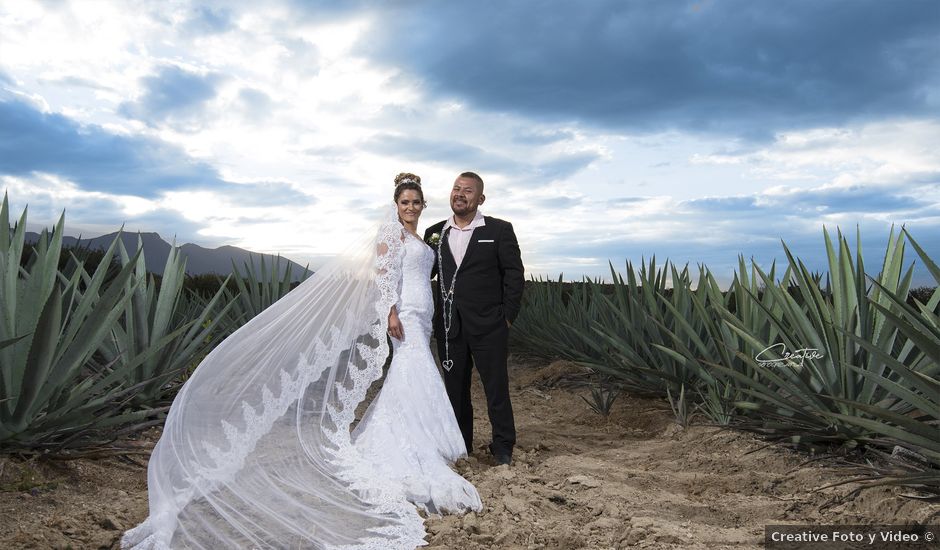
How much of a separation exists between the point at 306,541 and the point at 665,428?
315cm

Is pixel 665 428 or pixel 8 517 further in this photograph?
pixel 665 428

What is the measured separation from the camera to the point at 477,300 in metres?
4.07

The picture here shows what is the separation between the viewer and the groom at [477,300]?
407 cm

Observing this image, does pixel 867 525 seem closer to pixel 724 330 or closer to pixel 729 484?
pixel 729 484

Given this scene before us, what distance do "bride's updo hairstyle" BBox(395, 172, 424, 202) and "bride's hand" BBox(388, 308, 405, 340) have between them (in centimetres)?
64

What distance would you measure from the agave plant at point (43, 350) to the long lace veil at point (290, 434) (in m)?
0.61

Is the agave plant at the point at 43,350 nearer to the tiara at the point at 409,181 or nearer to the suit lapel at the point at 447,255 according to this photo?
the tiara at the point at 409,181

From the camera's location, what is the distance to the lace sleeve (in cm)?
379

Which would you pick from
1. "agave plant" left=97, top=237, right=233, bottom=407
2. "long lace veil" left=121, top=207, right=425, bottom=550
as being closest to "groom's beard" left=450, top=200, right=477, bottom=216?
"long lace veil" left=121, top=207, right=425, bottom=550

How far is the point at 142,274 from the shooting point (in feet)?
14.7


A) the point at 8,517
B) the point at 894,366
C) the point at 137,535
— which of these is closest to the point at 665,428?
the point at 894,366

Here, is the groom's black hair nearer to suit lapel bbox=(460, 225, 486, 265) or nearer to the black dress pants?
suit lapel bbox=(460, 225, 486, 265)

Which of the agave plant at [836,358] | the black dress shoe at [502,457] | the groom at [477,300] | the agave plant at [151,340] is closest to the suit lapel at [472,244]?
the groom at [477,300]

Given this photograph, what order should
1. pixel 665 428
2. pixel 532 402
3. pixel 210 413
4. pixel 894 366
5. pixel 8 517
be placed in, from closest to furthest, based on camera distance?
pixel 894 366 → pixel 8 517 → pixel 210 413 → pixel 665 428 → pixel 532 402
